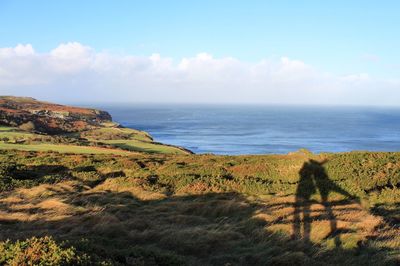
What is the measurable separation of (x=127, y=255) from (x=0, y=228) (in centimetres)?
489

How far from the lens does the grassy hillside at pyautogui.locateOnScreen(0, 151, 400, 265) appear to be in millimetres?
8523

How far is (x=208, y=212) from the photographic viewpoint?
1367cm

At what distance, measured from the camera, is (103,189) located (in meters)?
18.5

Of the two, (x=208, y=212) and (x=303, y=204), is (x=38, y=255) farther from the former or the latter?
(x=303, y=204)

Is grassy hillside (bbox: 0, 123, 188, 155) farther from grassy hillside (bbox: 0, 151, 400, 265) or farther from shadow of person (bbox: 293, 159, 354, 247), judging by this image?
shadow of person (bbox: 293, 159, 354, 247)

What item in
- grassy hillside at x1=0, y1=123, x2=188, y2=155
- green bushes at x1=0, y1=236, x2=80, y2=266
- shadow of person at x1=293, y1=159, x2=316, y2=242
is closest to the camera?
green bushes at x1=0, y1=236, x2=80, y2=266

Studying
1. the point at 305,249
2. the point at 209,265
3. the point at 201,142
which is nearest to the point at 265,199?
the point at 305,249

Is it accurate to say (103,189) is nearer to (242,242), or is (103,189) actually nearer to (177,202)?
(177,202)

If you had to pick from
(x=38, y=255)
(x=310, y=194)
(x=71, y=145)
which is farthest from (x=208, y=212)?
(x=71, y=145)

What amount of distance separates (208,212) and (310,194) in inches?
210

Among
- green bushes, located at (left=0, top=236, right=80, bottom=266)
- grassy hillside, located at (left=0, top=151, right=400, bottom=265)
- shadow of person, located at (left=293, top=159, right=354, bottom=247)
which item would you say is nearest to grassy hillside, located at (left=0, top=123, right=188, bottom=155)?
grassy hillside, located at (left=0, top=151, right=400, bottom=265)

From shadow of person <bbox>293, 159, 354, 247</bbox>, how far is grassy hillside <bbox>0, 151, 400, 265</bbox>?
5 centimetres

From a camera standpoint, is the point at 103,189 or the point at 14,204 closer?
the point at 14,204

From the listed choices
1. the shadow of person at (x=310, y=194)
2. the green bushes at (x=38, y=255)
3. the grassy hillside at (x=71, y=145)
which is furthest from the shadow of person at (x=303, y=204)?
the grassy hillside at (x=71, y=145)
